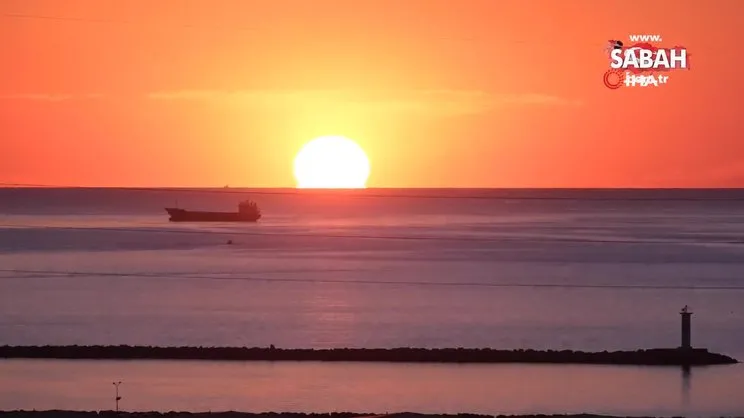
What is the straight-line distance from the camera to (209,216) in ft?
619

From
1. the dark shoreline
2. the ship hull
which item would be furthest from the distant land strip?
the ship hull

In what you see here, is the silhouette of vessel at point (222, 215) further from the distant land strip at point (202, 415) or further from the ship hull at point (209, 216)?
the distant land strip at point (202, 415)

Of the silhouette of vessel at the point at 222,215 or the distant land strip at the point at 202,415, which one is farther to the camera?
the silhouette of vessel at the point at 222,215

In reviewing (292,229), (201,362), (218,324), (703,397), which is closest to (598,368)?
(703,397)

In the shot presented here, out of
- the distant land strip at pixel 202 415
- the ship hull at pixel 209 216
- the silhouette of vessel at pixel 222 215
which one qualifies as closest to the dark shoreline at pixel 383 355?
the distant land strip at pixel 202 415

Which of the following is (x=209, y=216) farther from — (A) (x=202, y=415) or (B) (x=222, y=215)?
(A) (x=202, y=415)

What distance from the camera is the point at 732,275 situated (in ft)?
285

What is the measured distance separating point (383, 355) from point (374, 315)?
17.6 metres

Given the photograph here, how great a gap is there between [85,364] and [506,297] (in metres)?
33.3

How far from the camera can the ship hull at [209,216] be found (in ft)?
598

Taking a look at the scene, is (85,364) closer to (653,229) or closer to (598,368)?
(598,368)

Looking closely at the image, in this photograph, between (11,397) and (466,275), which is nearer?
(11,397)

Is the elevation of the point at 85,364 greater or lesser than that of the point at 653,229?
lesser

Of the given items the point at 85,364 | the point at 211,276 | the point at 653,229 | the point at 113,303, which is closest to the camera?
the point at 85,364
